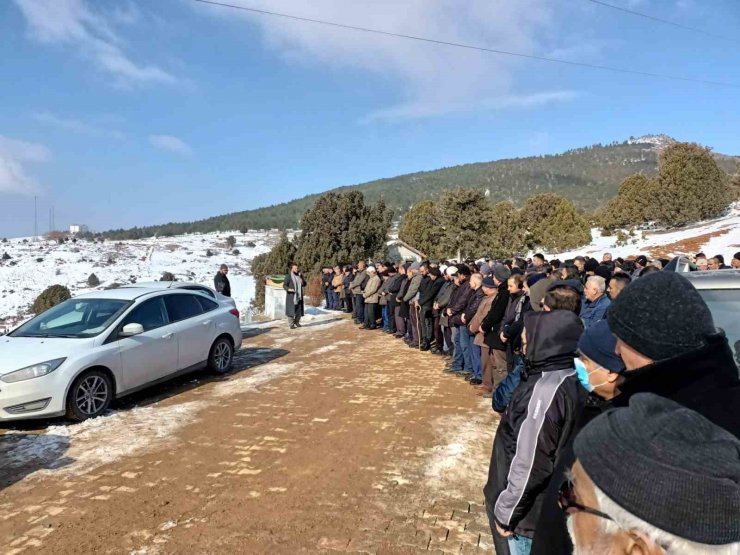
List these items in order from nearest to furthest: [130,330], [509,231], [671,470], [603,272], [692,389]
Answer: [671,470]
[692,389]
[130,330]
[603,272]
[509,231]

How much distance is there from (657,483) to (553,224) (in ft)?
194

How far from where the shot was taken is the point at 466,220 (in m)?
44.6

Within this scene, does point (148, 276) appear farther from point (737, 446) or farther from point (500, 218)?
point (737, 446)

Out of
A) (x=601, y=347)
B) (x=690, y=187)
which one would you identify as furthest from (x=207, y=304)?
(x=690, y=187)

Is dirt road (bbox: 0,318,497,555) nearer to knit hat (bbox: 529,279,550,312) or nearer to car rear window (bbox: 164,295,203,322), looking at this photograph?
car rear window (bbox: 164,295,203,322)

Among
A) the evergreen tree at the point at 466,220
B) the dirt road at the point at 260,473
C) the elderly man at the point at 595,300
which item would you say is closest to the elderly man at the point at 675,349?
the dirt road at the point at 260,473

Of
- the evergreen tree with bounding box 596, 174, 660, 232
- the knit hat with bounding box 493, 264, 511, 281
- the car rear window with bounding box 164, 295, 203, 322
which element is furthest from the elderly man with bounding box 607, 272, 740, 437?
the evergreen tree with bounding box 596, 174, 660, 232

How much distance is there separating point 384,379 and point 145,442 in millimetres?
3937

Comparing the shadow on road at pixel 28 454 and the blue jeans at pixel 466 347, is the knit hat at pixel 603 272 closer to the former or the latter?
the blue jeans at pixel 466 347

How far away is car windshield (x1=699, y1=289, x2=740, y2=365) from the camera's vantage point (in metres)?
3.48

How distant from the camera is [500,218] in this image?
5609cm

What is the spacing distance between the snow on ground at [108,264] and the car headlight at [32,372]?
39377 mm

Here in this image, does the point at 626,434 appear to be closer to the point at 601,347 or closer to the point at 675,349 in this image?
the point at 675,349

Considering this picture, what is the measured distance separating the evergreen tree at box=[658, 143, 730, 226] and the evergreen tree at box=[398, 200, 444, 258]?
70.1 feet
